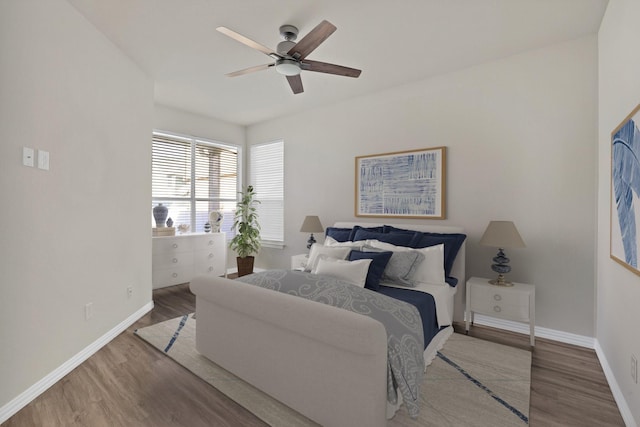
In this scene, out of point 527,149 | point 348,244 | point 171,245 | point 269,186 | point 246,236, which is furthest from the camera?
point 269,186

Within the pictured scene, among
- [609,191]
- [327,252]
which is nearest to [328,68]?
[327,252]

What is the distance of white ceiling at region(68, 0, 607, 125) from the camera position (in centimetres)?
235

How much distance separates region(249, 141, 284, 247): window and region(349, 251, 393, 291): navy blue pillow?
2610 mm

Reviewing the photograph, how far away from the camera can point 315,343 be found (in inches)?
68.5

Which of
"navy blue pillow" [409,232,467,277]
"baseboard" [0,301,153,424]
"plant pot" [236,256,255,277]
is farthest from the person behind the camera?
"plant pot" [236,256,255,277]

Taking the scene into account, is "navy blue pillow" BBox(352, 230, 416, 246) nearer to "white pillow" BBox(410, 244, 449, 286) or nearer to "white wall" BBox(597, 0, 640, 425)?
"white pillow" BBox(410, 244, 449, 286)

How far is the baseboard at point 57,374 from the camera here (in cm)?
184

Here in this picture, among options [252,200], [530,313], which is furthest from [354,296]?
[252,200]

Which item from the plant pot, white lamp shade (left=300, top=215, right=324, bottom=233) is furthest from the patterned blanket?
the plant pot

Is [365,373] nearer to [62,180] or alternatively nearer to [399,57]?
[62,180]

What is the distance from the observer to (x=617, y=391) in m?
1.97

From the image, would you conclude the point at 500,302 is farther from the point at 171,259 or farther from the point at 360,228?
the point at 171,259

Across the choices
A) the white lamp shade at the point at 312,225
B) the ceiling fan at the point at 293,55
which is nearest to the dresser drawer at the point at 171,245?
the white lamp shade at the point at 312,225

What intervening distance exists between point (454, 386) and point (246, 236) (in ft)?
12.3
